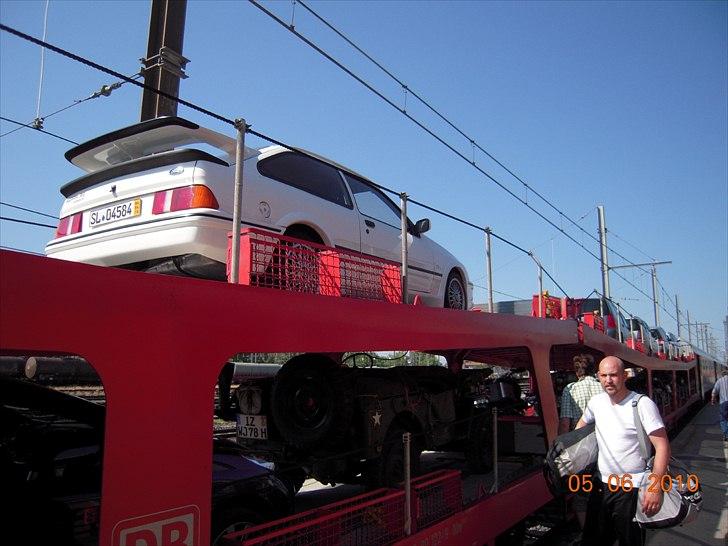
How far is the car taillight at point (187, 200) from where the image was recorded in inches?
131

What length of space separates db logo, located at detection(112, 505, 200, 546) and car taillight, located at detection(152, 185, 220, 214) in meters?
1.83

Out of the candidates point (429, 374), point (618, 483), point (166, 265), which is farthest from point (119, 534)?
point (429, 374)

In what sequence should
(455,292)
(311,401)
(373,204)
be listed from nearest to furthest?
(311,401), (373,204), (455,292)

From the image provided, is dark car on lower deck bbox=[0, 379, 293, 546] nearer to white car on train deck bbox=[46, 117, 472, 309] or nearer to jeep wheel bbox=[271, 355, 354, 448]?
jeep wheel bbox=[271, 355, 354, 448]

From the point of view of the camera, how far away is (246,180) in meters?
3.64

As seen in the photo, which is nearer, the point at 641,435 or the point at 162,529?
the point at 162,529

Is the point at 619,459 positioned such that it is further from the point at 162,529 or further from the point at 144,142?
the point at 144,142

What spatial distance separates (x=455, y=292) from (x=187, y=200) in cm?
348

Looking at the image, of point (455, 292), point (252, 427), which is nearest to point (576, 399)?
point (455, 292)

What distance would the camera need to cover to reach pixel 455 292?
20.0ft

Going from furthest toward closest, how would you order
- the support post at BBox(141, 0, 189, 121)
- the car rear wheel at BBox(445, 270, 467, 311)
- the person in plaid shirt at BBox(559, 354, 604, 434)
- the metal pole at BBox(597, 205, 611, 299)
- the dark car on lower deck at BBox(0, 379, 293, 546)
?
the metal pole at BBox(597, 205, 611, 299) → the support post at BBox(141, 0, 189, 121) → the car rear wheel at BBox(445, 270, 467, 311) → the person in plaid shirt at BBox(559, 354, 604, 434) → the dark car on lower deck at BBox(0, 379, 293, 546)

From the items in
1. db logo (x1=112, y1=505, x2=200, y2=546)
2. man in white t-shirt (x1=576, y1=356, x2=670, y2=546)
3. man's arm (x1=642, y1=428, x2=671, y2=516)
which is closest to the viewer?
db logo (x1=112, y1=505, x2=200, y2=546)

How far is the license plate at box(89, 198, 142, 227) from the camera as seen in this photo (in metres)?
3.52
